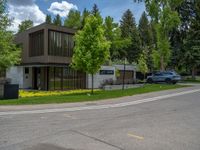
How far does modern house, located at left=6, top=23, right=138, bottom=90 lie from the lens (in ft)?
103

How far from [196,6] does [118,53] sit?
19824 mm

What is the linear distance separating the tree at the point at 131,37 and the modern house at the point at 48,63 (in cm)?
2975

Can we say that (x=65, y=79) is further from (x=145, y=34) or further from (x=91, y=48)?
(x=145, y=34)

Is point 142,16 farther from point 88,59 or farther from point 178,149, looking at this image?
point 178,149

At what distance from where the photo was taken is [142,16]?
295ft

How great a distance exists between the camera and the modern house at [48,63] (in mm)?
31328

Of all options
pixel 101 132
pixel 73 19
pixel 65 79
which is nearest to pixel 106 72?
pixel 65 79

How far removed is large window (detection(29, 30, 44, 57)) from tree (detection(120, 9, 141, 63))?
32.5 metres

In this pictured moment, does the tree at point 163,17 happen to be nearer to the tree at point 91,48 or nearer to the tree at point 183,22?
the tree at point 183,22

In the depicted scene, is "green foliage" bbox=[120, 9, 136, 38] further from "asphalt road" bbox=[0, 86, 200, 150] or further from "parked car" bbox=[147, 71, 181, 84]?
"asphalt road" bbox=[0, 86, 200, 150]

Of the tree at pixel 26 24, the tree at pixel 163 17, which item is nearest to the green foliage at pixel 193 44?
the tree at pixel 163 17

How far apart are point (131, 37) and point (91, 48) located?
42.8m

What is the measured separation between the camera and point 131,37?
66125 millimetres

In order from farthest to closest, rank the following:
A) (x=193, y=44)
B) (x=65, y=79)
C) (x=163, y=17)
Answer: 1. (x=193, y=44)
2. (x=163, y=17)
3. (x=65, y=79)
